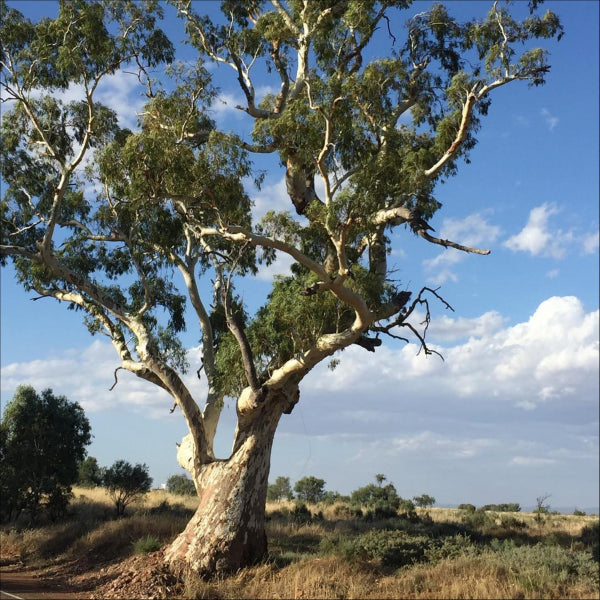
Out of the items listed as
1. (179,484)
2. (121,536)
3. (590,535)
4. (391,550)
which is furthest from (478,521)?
(179,484)

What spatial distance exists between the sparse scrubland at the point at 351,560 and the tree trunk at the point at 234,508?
0.44 m

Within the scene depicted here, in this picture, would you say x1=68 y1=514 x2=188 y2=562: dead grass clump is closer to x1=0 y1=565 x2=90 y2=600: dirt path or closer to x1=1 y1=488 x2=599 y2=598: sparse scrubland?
x1=1 y1=488 x2=599 y2=598: sparse scrubland

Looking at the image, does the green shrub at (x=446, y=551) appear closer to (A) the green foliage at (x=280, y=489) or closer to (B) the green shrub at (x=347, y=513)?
(B) the green shrub at (x=347, y=513)

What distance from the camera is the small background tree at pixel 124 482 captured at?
24.1 m

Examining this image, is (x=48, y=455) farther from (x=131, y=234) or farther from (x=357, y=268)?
(x=357, y=268)

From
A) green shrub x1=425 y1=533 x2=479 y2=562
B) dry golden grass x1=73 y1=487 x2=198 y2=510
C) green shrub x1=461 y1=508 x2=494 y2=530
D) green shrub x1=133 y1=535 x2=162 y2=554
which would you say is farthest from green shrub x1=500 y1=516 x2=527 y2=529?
green shrub x1=133 y1=535 x2=162 y2=554

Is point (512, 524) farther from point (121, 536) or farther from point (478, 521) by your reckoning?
point (121, 536)

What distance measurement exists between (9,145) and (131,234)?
4.88m

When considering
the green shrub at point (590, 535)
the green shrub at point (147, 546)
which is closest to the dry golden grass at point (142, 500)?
the green shrub at point (147, 546)

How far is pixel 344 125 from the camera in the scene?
45.7 feet

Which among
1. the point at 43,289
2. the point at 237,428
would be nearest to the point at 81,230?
the point at 43,289

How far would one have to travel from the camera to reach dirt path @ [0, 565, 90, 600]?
1245cm

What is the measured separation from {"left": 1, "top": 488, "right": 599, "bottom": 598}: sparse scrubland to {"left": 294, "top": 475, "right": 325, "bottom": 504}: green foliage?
874 inches

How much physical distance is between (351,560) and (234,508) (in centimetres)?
265
